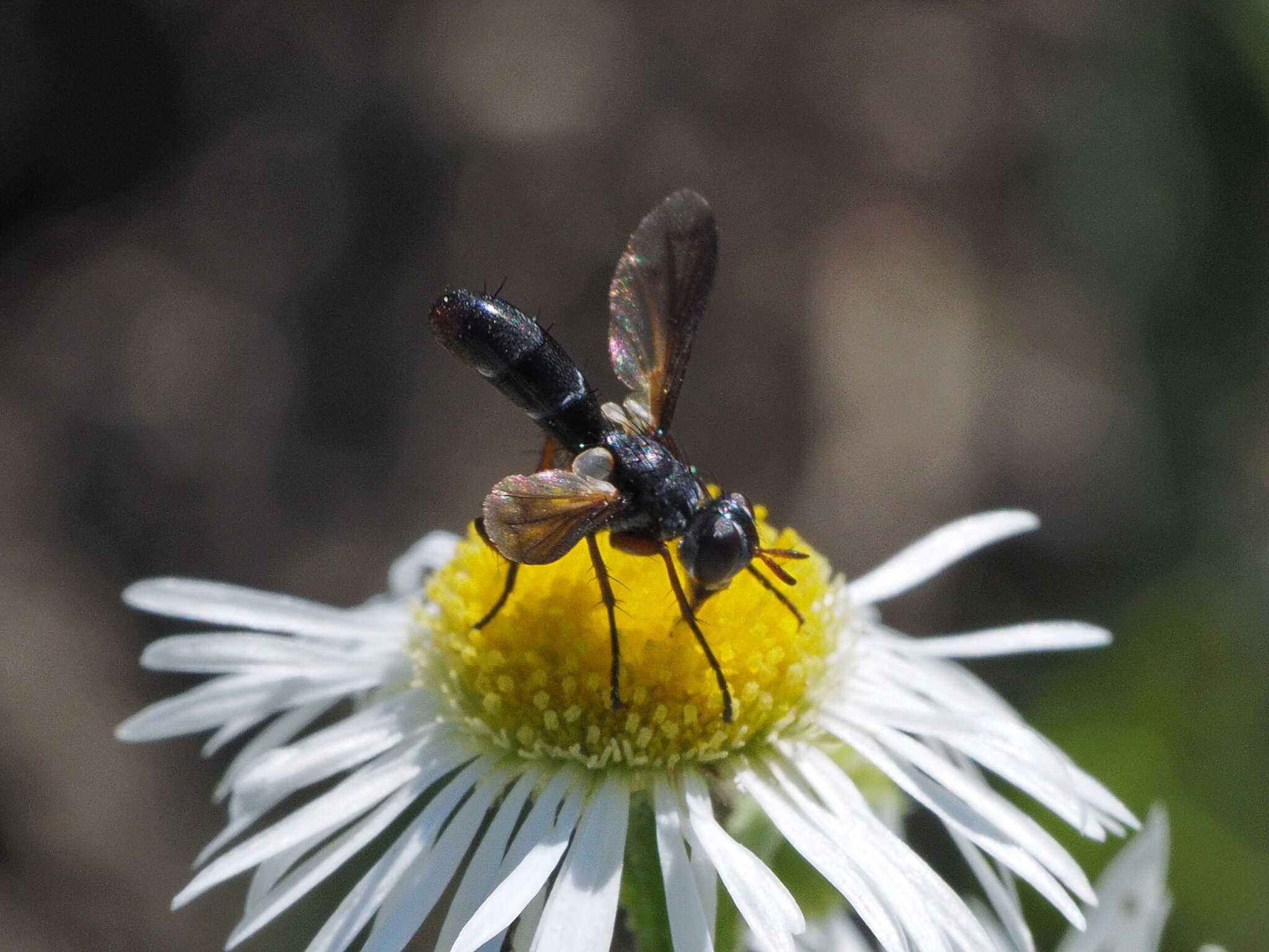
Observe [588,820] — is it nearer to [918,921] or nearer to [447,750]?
[447,750]

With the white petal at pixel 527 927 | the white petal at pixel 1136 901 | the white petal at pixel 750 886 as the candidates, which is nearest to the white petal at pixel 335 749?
the white petal at pixel 527 927

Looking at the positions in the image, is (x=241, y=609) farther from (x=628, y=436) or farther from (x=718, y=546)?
(x=718, y=546)

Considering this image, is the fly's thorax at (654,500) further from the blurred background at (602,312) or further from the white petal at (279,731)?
the blurred background at (602,312)

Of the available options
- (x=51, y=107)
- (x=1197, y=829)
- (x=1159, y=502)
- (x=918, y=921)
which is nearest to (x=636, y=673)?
(x=918, y=921)

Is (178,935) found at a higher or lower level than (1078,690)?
higher

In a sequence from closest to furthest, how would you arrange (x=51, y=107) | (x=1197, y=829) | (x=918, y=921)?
1. (x=918, y=921)
2. (x=1197, y=829)
3. (x=51, y=107)

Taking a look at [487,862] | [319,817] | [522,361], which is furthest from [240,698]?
[522,361]
